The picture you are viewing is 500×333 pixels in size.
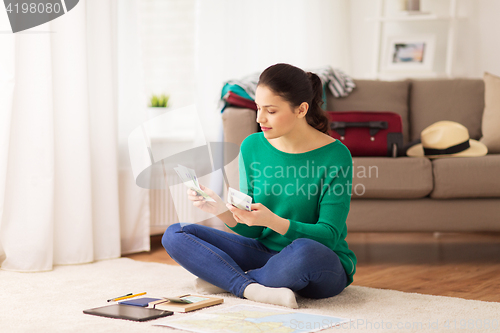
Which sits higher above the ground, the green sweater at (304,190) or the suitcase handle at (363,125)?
the suitcase handle at (363,125)

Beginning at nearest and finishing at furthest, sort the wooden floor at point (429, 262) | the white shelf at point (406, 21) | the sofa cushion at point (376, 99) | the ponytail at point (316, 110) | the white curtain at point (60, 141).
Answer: the ponytail at point (316, 110) < the wooden floor at point (429, 262) < the white curtain at point (60, 141) < the sofa cushion at point (376, 99) < the white shelf at point (406, 21)

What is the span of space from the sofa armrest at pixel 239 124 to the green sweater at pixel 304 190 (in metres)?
0.58

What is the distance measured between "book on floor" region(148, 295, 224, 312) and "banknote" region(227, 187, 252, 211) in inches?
11.4

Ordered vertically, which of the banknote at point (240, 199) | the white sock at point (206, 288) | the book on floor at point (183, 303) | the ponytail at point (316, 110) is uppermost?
the ponytail at point (316, 110)

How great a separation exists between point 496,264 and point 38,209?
1845mm

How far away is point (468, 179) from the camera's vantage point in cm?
205

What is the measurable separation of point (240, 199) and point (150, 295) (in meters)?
0.49

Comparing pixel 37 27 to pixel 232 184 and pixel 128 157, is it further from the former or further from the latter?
pixel 232 184

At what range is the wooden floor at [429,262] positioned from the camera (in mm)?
1755

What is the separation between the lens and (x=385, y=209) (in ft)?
6.84

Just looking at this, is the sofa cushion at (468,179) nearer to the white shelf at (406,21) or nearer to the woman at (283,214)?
the woman at (283,214)

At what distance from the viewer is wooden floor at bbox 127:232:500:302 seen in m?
1.75

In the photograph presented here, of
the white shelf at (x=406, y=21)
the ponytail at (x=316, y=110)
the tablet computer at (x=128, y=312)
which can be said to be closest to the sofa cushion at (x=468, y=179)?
the ponytail at (x=316, y=110)

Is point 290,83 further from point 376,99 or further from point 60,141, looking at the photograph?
point 376,99
